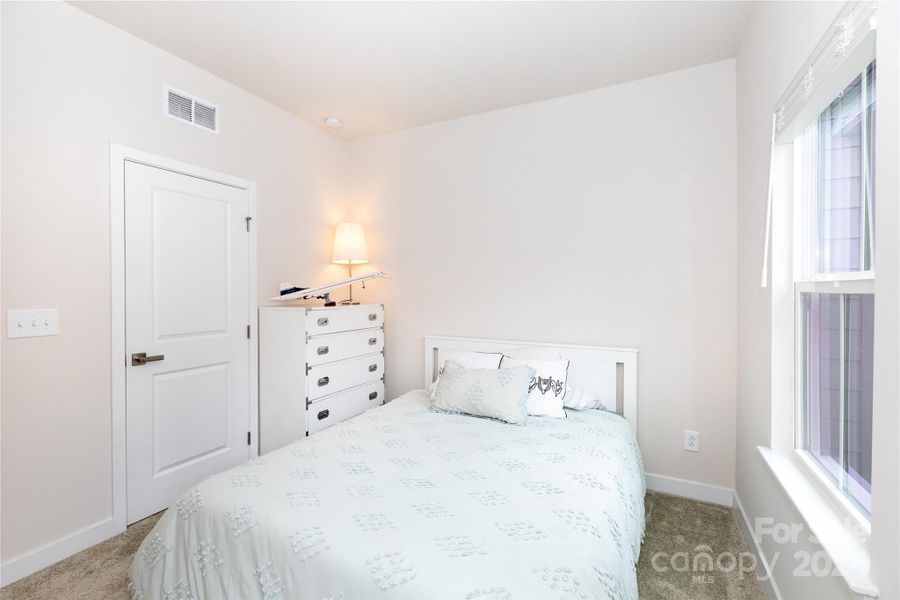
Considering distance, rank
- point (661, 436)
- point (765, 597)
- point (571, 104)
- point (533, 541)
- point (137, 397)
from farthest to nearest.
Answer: point (571, 104) → point (661, 436) → point (137, 397) → point (765, 597) → point (533, 541)

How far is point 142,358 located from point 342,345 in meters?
1.15

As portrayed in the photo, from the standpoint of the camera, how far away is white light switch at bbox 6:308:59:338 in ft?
6.01

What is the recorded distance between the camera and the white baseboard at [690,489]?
245 centimetres

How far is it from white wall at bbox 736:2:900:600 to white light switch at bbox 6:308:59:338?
2976mm

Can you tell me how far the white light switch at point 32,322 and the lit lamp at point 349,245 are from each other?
5.84 ft

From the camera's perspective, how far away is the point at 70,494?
6.63ft

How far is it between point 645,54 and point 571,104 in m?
0.56

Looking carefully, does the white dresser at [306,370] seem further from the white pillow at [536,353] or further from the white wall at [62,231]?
the white pillow at [536,353]

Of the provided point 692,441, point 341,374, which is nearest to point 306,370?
point 341,374

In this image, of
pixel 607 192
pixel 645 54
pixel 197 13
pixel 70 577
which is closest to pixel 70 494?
pixel 70 577

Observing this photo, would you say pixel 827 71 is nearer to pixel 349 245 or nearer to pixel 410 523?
pixel 410 523

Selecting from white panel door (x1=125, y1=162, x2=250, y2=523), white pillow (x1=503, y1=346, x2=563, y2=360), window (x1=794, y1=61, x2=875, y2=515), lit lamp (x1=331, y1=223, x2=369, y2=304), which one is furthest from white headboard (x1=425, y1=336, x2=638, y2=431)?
white panel door (x1=125, y1=162, x2=250, y2=523)

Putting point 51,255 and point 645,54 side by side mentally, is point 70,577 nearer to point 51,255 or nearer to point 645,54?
point 51,255

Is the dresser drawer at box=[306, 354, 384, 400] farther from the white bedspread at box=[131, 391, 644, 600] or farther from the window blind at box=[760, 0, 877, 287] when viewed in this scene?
the window blind at box=[760, 0, 877, 287]
